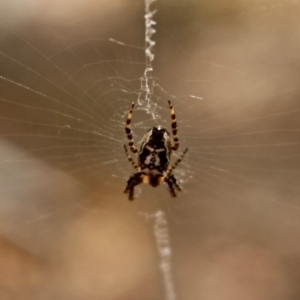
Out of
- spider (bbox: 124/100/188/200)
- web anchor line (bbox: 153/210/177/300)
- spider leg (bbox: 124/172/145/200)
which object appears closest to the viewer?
spider (bbox: 124/100/188/200)

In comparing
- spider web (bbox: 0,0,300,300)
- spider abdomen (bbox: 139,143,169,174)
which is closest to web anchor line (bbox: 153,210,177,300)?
spider web (bbox: 0,0,300,300)

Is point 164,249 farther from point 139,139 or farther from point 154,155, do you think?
point 154,155

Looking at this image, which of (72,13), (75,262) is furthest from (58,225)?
(72,13)

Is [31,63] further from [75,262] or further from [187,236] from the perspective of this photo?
[187,236]

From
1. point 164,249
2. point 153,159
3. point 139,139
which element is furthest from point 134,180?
point 164,249

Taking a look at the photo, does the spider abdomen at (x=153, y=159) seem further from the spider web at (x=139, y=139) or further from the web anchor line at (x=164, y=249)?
the web anchor line at (x=164, y=249)

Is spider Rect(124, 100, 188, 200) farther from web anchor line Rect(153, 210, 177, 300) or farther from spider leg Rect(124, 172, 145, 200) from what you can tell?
web anchor line Rect(153, 210, 177, 300)

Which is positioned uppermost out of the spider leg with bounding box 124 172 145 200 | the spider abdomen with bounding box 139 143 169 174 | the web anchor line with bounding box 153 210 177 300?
the spider abdomen with bounding box 139 143 169 174
